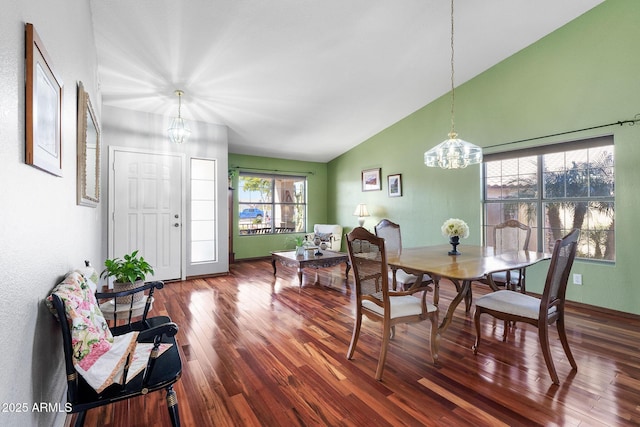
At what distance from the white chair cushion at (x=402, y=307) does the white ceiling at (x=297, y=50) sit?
279cm

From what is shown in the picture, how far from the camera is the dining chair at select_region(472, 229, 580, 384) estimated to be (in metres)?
1.93

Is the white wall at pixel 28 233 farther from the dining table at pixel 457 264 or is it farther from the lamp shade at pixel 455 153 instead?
the lamp shade at pixel 455 153

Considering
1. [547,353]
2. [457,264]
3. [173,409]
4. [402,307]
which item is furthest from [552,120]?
[173,409]

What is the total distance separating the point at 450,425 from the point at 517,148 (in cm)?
374

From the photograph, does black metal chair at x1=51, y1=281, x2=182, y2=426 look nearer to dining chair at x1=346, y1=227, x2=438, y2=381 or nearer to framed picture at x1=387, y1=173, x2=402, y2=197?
dining chair at x1=346, y1=227, x2=438, y2=381

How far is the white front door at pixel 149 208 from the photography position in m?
4.23

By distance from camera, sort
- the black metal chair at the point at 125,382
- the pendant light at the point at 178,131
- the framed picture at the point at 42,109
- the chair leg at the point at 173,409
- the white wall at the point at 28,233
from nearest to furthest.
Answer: the white wall at the point at 28,233 < the framed picture at the point at 42,109 < the black metal chair at the point at 125,382 < the chair leg at the point at 173,409 < the pendant light at the point at 178,131

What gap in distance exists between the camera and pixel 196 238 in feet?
16.1

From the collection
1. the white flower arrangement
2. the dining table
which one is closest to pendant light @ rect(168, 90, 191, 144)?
the dining table

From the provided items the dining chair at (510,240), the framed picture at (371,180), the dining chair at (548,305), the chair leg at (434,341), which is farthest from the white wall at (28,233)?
the framed picture at (371,180)

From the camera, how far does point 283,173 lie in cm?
709

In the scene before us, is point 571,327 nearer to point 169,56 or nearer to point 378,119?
point 378,119

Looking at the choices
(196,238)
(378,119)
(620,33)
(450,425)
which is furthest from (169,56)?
(620,33)

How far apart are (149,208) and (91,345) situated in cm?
Answer: 372
